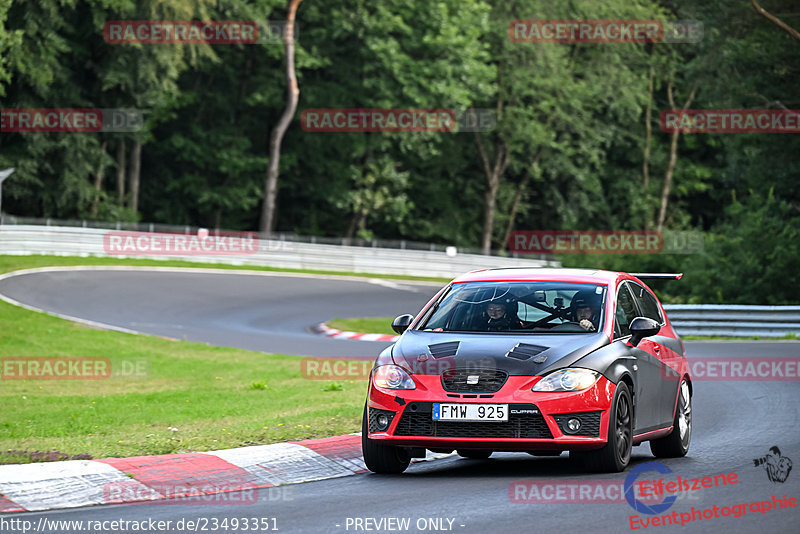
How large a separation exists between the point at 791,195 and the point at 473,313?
31302 mm

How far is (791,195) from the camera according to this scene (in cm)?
3903

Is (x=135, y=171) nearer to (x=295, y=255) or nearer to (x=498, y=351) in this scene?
(x=295, y=255)

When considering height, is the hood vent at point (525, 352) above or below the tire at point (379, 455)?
above

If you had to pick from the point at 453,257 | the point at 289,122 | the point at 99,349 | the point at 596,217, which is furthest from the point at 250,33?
the point at 99,349

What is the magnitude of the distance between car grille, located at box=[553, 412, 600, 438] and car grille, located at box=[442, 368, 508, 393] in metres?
0.47

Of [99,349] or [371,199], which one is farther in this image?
[371,199]

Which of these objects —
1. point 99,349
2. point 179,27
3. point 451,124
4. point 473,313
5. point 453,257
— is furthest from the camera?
point 451,124

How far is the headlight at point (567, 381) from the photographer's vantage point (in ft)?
29.2

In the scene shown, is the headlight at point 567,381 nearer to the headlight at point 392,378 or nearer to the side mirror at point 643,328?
the headlight at point 392,378

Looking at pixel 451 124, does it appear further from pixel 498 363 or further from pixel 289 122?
pixel 498 363
